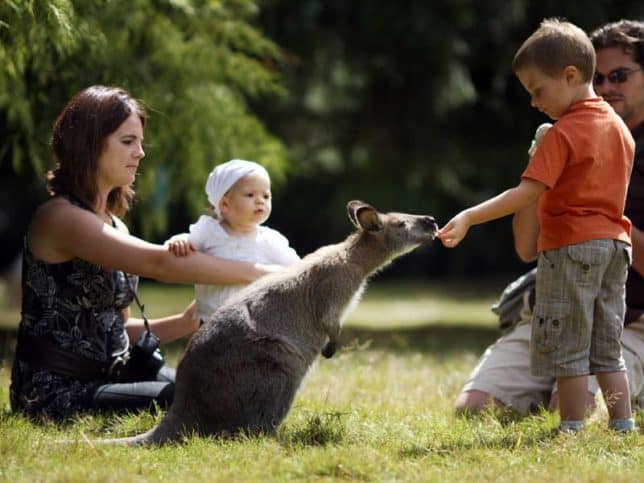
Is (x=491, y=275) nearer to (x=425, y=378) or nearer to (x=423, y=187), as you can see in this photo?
(x=423, y=187)

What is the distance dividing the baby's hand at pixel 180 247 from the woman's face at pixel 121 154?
1.44ft

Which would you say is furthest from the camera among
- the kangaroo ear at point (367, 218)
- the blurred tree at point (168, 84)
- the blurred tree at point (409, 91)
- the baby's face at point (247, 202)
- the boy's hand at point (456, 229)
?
the blurred tree at point (409, 91)

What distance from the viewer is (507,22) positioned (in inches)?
493

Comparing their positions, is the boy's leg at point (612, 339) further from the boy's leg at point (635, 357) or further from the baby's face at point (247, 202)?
the baby's face at point (247, 202)

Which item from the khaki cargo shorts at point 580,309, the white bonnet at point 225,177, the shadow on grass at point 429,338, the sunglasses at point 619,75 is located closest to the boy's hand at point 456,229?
the khaki cargo shorts at point 580,309

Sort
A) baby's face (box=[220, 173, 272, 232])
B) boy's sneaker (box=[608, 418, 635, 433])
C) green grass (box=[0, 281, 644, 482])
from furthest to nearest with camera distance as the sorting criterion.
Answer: baby's face (box=[220, 173, 272, 232]) → boy's sneaker (box=[608, 418, 635, 433]) → green grass (box=[0, 281, 644, 482])

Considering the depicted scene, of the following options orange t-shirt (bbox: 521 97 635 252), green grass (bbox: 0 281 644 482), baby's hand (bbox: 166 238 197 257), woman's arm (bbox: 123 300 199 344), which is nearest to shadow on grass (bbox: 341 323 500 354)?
green grass (bbox: 0 281 644 482)

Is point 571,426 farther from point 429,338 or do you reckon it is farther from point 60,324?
point 429,338

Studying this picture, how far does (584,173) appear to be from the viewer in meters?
4.93

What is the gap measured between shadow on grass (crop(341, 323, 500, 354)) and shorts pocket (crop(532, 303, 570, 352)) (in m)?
4.02

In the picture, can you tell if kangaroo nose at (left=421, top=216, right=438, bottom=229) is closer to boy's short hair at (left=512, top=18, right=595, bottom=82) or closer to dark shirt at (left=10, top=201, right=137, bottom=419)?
boy's short hair at (left=512, top=18, right=595, bottom=82)

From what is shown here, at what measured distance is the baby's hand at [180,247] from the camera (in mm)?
5488

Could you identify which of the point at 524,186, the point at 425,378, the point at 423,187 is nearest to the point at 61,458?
the point at 524,186

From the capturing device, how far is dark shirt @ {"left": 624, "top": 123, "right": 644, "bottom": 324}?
6125mm
